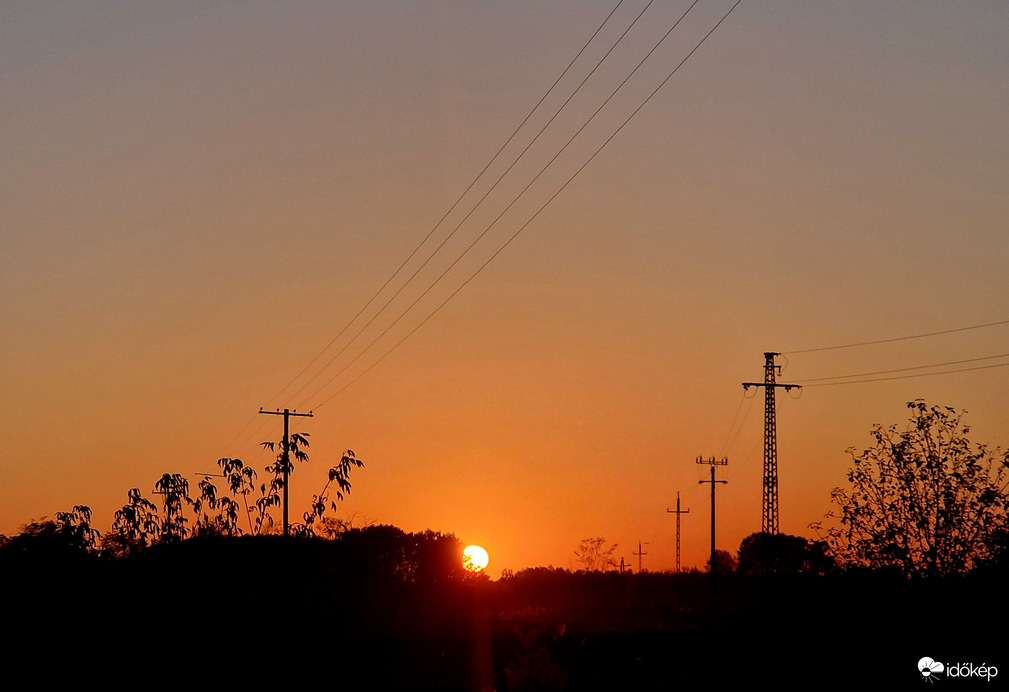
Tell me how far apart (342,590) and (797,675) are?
19.7m

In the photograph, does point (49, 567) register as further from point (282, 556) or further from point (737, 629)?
point (737, 629)

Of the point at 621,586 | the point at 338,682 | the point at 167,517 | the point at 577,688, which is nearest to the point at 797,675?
the point at 577,688
